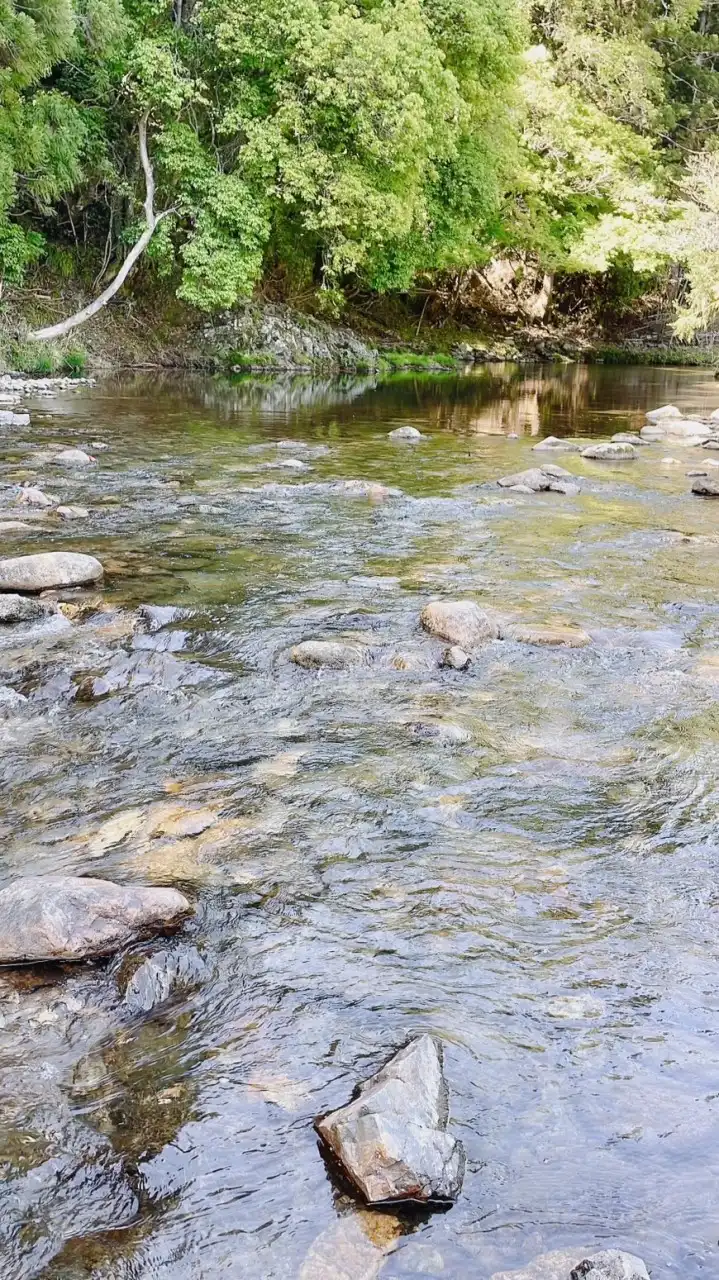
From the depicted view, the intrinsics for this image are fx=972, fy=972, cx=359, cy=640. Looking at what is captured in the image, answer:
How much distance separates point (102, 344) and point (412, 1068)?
23.8 meters

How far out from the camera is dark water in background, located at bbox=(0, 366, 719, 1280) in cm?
216

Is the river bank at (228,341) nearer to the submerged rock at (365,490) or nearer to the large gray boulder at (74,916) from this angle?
the submerged rock at (365,490)

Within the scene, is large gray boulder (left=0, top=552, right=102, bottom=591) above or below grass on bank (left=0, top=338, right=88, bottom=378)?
below

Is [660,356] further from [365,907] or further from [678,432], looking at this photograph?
[365,907]

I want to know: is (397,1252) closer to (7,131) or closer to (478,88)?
(7,131)

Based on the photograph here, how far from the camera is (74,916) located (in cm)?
295

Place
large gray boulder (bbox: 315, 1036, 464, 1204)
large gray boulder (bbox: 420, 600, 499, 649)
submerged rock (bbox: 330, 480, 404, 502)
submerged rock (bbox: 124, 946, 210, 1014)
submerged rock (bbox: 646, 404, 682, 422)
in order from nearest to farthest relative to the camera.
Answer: large gray boulder (bbox: 315, 1036, 464, 1204), submerged rock (bbox: 124, 946, 210, 1014), large gray boulder (bbox: 420, 600, 499, 649), submerged rock (bbox: 330, 480, 404, 502), submerged rock (bbox: 646, 404, 682, 422)

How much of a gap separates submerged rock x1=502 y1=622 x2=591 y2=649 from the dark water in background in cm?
15

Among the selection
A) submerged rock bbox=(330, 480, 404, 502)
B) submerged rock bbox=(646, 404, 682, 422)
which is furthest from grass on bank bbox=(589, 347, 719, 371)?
submerged rock bbox=(330, 480, 404, 502)

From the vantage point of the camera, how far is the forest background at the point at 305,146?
20.6 metres

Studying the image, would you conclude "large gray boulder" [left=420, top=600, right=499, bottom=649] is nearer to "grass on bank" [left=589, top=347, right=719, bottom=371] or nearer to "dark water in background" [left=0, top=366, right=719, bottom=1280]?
"dark water in background" [left=0, top=366, right=719, bottom=1280]

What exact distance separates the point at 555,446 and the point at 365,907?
11889 millimetres

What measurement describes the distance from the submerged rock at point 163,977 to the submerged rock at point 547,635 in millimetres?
3392

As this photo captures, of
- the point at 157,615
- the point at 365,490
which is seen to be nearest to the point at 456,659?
the point at 157,615
